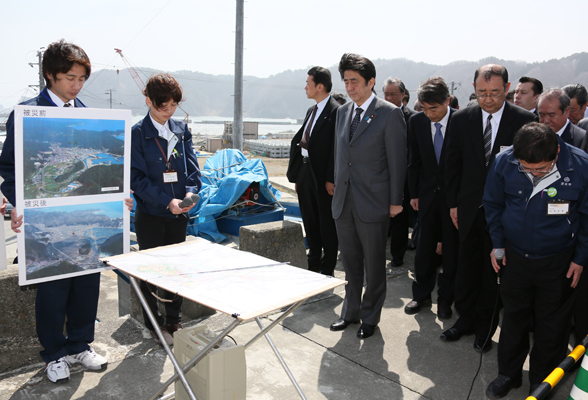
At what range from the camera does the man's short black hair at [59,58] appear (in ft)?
8.86

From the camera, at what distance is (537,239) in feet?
8.61

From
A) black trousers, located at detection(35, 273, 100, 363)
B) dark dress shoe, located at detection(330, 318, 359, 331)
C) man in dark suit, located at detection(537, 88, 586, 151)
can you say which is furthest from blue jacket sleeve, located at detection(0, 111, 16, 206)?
man in dark suit, located at detection(537, 88, 586, 151)

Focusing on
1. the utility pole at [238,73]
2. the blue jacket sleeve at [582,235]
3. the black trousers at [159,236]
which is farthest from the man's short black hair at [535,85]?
the utility pole at [238,73]

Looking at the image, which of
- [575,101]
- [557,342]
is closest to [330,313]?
[557,342]

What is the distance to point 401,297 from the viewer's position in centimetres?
450

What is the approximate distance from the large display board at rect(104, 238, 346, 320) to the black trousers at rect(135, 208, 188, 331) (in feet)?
1.80

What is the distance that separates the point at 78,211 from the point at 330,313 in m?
2.29

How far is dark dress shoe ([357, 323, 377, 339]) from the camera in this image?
3604mm

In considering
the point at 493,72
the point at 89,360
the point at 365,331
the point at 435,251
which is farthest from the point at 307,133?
the point at 89,360

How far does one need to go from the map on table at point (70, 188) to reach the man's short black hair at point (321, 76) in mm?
2244

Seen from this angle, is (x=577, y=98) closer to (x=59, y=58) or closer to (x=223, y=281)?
(x=223, y=281)

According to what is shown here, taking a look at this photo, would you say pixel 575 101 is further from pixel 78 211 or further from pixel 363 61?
pixel 78 211

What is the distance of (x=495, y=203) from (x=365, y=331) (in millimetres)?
1444

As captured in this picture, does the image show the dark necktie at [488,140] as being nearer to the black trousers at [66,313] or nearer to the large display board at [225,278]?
the large display board at [225,278]
